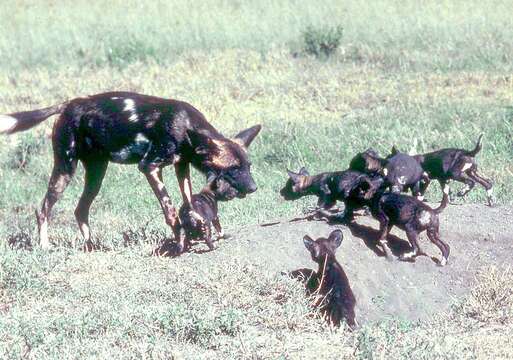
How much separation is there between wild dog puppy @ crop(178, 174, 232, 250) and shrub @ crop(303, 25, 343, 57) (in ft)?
37.2

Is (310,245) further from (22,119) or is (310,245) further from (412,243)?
(22,119)

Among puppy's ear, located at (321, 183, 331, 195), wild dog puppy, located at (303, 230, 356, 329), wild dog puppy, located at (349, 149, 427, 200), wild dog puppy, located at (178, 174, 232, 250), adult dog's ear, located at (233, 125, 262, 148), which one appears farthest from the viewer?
puppy's ear, located at (321, 183, 331, 195)

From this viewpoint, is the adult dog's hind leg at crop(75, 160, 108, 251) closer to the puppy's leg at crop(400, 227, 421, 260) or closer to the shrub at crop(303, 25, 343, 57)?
the puppy's leg at crop(400, 227, 421, 260)

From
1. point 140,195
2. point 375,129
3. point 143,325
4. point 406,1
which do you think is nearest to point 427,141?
point 375,129

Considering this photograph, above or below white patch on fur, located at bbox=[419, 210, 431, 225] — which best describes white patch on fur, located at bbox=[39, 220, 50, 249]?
below

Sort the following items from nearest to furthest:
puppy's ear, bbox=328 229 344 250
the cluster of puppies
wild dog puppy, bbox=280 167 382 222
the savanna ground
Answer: the savanna ground, the cluster of puppies, puppy's ear, bbox=328 229 344 250, wild dog puppy, bbox=280 167 382 222

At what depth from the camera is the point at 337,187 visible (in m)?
9.27

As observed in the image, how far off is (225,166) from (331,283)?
5.79 feet

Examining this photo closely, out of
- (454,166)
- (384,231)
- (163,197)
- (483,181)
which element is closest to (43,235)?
(163,197)

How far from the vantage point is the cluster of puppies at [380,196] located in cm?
780

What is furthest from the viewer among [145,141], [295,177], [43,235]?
[295,177]

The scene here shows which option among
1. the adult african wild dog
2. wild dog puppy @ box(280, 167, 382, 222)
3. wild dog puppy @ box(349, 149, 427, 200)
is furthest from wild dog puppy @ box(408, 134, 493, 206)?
the adult african wild dog

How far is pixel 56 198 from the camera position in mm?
9633

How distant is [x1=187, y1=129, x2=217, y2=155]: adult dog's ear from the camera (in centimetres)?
882
